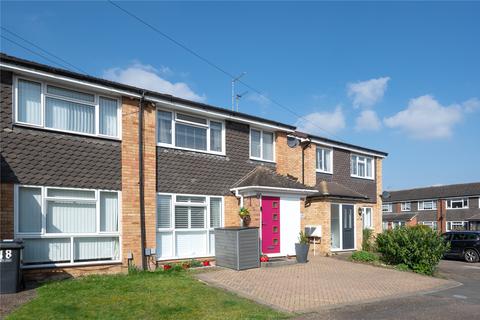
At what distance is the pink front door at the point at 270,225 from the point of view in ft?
49.5

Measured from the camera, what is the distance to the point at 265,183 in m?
14.9

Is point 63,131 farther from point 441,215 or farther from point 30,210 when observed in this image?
point 441,215

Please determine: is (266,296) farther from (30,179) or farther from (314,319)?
(30,179)

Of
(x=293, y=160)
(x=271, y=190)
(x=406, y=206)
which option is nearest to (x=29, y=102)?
(x=271, y=190)

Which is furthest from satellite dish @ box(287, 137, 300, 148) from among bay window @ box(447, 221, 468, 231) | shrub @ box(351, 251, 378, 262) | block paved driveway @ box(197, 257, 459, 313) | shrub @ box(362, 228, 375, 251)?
bay window @ box(447, 221, 468, 231)

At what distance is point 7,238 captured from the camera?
999 centimetres

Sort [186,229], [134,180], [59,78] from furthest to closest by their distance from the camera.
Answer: [186,229], [134,180], [59,78]

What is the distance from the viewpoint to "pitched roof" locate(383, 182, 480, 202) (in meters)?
43.8

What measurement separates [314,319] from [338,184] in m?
13.8

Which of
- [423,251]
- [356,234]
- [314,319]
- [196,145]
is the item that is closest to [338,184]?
[356,234]

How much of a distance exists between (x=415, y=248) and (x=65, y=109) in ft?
39.0

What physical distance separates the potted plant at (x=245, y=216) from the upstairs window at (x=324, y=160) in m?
6.76

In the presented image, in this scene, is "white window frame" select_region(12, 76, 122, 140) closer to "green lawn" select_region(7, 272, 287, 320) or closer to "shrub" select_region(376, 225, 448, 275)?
"green lawn" select_region(7, 272, 287, 320)

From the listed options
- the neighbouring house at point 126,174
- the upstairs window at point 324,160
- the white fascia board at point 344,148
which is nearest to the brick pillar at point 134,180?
the neighbouring house at point 126,174
